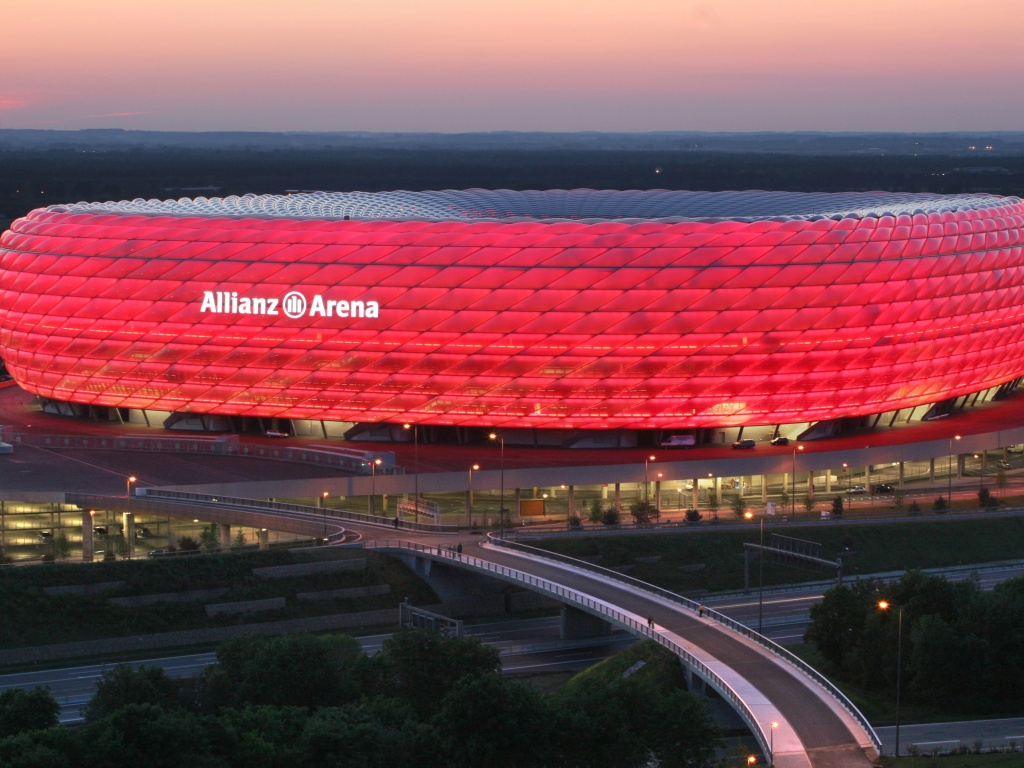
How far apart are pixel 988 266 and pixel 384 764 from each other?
61.7m

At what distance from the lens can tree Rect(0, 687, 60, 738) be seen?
51.2 meters

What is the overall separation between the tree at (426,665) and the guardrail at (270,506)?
70.0ft

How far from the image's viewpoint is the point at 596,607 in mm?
→ 67062

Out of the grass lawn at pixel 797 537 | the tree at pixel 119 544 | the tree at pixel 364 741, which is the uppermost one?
the tree at pixel 119 544

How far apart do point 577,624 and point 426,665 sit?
1287 cm

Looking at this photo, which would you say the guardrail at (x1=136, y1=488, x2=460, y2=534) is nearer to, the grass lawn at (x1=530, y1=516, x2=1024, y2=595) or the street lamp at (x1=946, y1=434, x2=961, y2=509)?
the grass lawn at (x1=530, y1=516, x2=1024, y2=595)

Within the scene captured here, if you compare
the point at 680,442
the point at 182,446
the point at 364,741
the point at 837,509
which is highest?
the point at 182,446

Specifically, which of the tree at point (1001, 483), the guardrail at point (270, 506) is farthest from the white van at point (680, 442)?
the tree at point (1001, 483)

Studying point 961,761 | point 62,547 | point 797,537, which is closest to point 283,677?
point 961,761

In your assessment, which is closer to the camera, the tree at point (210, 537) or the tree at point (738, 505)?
the tree at point (210, 537)

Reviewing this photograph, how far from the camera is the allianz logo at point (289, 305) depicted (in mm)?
92000

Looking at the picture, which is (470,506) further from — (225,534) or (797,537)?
(797,537)

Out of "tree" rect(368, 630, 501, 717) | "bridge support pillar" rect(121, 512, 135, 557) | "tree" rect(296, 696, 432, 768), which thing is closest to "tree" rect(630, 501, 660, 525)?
"bridge support pillar" rect(121, 512, 135, 557)

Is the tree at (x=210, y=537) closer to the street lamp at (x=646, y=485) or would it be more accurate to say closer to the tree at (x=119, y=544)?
the tree at (x=119, y=544)
